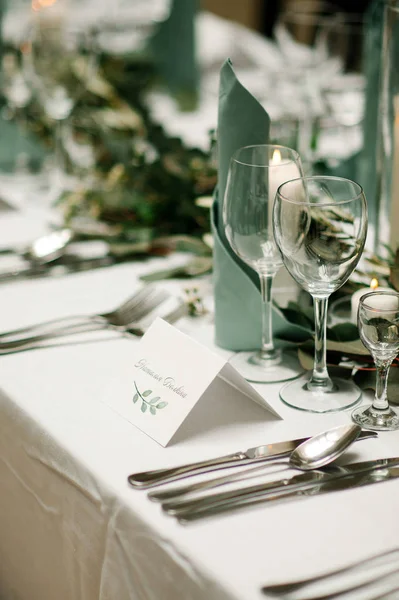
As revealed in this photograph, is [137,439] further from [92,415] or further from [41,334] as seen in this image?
[41,334]

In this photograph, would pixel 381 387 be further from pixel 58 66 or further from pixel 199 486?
pixel 58 66

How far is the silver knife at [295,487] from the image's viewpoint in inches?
27.1

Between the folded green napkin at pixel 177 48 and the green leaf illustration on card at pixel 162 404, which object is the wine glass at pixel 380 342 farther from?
the folded green napkin at pixel 177 48

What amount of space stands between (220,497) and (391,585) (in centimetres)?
16

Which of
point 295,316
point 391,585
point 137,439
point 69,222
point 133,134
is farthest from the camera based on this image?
point 133,134

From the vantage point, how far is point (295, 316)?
98 centimetres

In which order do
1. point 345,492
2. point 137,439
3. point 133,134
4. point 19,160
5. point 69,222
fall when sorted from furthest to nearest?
1. point 19,160
2. point 133,134
3. point 69,222
4. point 137,439
5. point 345,492

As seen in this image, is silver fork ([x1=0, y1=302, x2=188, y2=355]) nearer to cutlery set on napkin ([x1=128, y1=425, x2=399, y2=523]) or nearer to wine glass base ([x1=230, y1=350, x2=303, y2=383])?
wine glass base ([x1=230, y1=350, x2=303, y2=383])

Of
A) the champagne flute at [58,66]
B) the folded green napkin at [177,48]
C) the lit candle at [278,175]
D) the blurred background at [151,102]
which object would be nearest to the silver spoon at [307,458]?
the lit candle at [278,175]

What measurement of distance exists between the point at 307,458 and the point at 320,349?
17cm

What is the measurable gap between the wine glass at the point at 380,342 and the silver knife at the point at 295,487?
0.08 metres

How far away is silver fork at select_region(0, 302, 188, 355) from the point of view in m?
1.03

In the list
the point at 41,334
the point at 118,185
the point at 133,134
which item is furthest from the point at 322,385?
the point at 133,134

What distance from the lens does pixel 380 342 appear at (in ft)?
2.53
